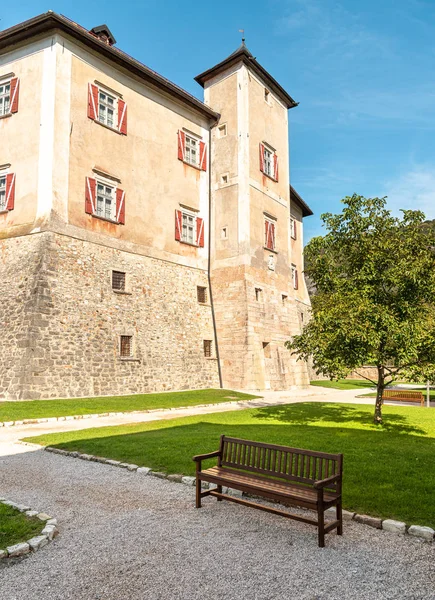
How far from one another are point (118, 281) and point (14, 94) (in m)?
9.25

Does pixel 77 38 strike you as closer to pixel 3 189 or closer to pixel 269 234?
pixel 3 189

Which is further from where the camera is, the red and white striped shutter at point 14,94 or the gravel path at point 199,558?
the red and white striped shutter at point 14,94

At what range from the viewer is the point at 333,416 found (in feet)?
48.0

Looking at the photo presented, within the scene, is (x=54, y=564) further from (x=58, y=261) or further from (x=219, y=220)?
(x=219, y=220)

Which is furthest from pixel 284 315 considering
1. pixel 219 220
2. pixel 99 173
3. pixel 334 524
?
pixel 334 524

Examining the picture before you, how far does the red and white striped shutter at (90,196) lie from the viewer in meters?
19.9

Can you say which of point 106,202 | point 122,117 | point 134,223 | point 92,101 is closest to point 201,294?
point 134,223

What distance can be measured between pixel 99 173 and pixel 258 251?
10.1 metres

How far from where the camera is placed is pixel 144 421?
530 inches

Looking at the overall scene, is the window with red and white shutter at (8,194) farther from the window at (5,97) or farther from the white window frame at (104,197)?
the white window frame at (104,197)

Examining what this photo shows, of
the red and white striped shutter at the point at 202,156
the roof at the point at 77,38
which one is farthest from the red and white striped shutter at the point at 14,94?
the red and white striped shutter at the point at 202,156

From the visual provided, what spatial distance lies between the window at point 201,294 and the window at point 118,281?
5459mm

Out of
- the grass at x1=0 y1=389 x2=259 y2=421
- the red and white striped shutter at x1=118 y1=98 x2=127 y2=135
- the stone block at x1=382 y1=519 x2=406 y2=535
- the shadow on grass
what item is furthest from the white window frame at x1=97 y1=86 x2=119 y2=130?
the stone block at x1=382 y1=519 x2=406 y2=535

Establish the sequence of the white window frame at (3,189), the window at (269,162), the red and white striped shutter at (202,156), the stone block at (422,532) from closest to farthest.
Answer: the stone block at (422,532) → the white window frame at (3,189) → the red and white striped shutter at (202,156) → the window at (269,162)
